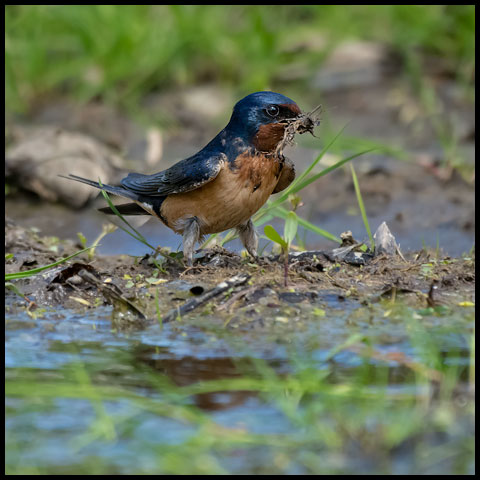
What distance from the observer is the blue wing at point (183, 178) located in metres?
5.32

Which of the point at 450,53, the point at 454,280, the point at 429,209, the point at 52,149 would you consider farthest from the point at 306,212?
the point at 450,53

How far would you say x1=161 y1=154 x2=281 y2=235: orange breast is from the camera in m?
5.31

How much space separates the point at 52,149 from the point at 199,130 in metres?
2.29

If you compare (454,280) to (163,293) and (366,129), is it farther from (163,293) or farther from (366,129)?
(366,129)

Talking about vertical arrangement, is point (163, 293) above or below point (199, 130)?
below

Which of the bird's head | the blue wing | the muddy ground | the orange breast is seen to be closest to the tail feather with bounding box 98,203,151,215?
the blue wing

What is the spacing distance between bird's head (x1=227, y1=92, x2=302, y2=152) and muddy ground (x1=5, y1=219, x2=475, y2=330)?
677 mm

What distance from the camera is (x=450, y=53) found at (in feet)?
37.8

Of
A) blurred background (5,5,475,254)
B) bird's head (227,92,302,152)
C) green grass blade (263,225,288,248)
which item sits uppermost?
blurred background (5,5,475,254)

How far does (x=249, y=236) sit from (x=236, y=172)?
1.81ft

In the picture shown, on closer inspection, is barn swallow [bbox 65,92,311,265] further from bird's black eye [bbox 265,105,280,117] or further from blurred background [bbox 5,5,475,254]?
blurred background [bbox 5,5,475,254]

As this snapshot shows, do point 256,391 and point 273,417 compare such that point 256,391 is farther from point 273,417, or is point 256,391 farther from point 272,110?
point 272,110

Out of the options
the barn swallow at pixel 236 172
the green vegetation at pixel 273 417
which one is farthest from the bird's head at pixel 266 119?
the green vegetation at pixel 273 417

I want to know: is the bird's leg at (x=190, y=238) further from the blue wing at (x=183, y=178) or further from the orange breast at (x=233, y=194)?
the blue wing at (x=183, y=178)
